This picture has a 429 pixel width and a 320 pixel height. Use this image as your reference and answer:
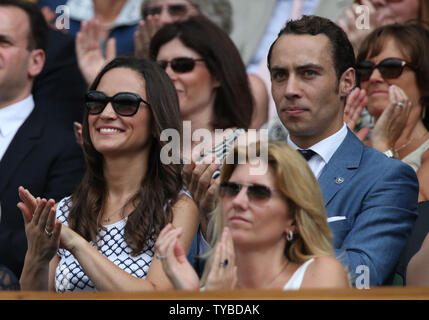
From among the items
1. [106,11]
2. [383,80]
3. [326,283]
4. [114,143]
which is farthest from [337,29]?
[106,11]

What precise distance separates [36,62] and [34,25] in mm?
234

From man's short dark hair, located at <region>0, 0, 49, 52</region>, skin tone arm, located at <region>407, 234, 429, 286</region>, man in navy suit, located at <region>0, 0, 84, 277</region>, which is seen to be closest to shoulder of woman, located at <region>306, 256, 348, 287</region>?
skin tone arm, located at <region>407, 234, 429, 286</region>

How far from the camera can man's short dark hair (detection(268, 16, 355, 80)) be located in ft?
12.7

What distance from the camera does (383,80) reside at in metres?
4.58

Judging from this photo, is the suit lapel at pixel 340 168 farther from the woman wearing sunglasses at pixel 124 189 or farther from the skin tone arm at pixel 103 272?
the skin tone arm at pixel 103 272

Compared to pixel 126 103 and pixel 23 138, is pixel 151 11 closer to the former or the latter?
pixel 23 138

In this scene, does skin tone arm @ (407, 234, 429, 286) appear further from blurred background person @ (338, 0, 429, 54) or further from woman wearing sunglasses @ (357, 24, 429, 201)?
blurred background person @ (338, 0, 429, 54)

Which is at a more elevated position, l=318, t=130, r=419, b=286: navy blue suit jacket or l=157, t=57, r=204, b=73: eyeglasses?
l=157, t=57, r=204, b=73: eyeglasses

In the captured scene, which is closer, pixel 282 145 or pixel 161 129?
→ pixel 282 145

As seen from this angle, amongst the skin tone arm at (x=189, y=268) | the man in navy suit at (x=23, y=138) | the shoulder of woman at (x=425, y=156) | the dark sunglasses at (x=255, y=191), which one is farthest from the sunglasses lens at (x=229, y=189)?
the shoulder of woman at (x=425, y=156)

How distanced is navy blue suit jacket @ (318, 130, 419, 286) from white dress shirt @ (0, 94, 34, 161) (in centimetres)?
193
